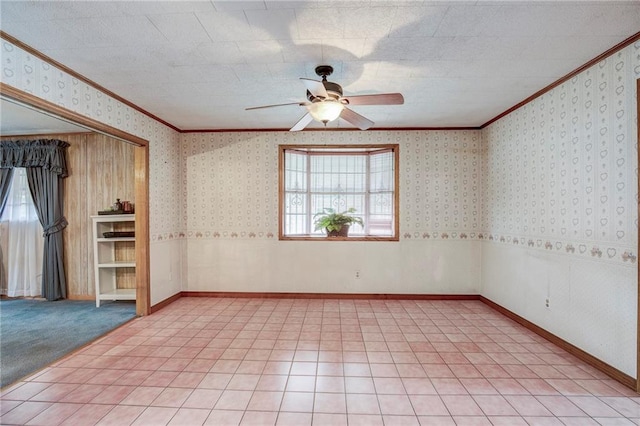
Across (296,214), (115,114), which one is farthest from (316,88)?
(296,214)

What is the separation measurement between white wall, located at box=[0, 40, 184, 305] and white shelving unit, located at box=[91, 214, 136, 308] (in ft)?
1.46

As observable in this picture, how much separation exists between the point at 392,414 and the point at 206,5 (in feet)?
9.31

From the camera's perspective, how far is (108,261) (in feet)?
14.4

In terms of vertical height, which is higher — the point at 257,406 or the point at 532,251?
the point at 532,251

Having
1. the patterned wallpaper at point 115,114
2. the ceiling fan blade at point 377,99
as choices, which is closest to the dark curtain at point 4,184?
the patterned wallpaper at point 115,114

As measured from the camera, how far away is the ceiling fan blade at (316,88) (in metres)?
2.06

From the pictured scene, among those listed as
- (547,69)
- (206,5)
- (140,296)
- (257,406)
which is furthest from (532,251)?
(140,296)

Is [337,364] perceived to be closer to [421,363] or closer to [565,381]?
[421,363]

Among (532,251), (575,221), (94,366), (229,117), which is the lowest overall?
(94,366)

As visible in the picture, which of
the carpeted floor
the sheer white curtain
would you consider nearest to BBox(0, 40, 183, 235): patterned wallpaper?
→ the carpeted floor

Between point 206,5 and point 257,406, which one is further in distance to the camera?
point 257,406

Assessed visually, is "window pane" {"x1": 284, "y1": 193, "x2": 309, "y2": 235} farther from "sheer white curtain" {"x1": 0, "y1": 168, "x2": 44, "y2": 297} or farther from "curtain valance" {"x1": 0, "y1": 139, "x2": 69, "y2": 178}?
"sheer white curtain" {"x1": 0, "y1": 168, "x2": 44, "y2": 297}

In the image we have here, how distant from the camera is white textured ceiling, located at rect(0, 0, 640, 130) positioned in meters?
1.85

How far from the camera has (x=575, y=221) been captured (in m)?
2.70
